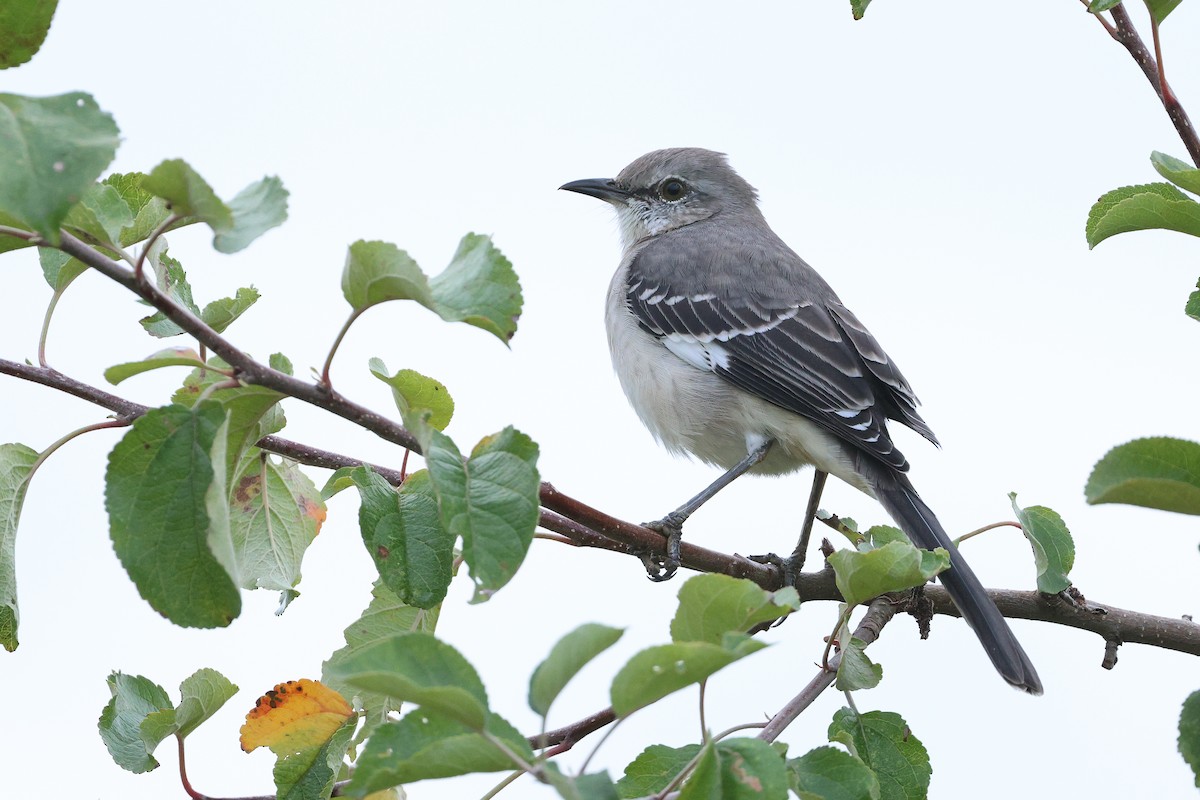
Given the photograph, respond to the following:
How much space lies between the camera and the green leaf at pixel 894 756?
2.60 m

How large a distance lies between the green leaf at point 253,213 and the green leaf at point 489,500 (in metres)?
0.41

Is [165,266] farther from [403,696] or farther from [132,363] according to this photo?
[403,696]

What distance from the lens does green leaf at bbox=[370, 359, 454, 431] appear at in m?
2.17

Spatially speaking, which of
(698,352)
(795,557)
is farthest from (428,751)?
(698,352)

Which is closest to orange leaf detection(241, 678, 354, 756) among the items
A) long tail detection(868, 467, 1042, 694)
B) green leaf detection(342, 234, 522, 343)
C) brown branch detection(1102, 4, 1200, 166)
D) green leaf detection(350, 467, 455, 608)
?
green leaf detection(350, 467, 455, 608)

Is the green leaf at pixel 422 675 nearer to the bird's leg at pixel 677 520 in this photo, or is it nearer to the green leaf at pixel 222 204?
the green leaf at pixel 222 204

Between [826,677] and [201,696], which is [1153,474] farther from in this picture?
[201,696]

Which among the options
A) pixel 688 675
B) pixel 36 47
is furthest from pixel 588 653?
pixel 36 47

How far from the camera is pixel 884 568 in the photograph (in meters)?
2.22

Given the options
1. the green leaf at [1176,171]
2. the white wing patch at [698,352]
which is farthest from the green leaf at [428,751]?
the white wing patch at [698,352]

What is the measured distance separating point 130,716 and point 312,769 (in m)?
0.42

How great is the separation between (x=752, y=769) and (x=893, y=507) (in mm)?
2590

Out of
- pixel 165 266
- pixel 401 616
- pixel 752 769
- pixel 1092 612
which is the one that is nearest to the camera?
pixel 752 769

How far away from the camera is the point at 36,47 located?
6.27 feet
